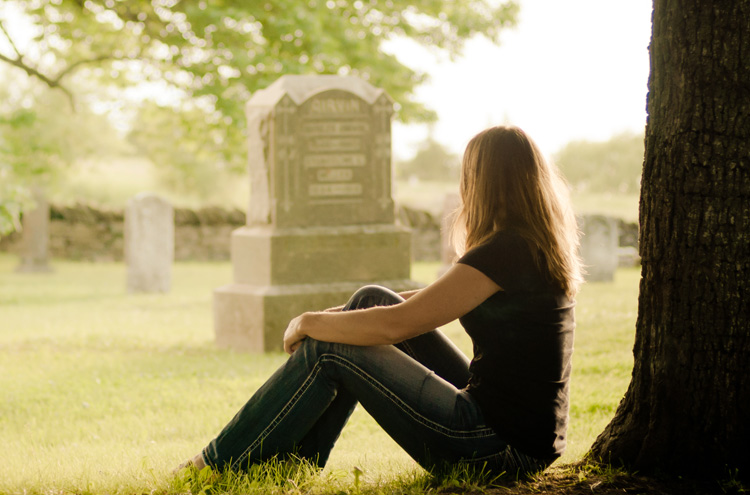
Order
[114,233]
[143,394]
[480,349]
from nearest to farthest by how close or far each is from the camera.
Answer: [480,349] < [143,394] < [114,233]

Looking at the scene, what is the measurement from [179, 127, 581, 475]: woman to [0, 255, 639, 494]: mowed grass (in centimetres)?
32

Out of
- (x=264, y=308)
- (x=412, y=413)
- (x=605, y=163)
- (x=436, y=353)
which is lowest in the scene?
(x=264, y=308)

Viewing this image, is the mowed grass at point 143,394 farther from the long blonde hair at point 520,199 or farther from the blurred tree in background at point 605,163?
the blurred tree in background at point 605,163

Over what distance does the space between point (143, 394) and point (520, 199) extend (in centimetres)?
397

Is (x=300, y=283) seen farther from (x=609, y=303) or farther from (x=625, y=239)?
(x=625, y=239)

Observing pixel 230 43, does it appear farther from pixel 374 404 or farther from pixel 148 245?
pixel 374 404

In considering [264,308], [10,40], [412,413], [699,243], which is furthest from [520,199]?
[10,40]

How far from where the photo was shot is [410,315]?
3016mm

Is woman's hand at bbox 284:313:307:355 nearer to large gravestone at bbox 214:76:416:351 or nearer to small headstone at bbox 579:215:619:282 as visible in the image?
large gravestone at bbox 214:76:416:351

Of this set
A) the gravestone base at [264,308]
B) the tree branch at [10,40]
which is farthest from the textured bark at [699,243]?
the tree branch at [10,40]

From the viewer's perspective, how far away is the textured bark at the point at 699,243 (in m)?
3.06

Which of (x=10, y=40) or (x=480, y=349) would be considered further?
(x=10, y=40)

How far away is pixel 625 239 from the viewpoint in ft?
66.9

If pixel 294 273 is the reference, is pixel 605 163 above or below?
above
